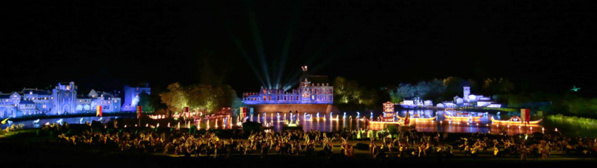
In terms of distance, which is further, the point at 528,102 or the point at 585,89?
the point at 585,89

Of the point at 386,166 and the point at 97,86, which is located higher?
the point at 97,86

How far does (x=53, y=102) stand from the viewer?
61281 millimetres

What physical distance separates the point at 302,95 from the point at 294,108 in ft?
25.6

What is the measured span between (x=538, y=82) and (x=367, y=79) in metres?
35.5

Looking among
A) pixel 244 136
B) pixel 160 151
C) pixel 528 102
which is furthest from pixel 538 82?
pixel 160 151

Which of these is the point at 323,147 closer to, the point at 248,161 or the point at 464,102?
the point at 248,161

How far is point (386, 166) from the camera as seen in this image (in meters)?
19.1

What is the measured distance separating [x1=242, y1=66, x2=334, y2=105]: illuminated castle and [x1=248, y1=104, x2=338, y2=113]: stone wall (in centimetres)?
461

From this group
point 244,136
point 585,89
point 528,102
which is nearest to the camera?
point 244,136

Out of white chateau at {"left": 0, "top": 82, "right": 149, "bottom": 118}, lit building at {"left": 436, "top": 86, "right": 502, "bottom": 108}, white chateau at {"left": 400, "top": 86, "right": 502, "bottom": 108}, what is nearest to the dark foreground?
white chateau at {"left": 0, "top": 82, "right": 149, "bottom": 118}

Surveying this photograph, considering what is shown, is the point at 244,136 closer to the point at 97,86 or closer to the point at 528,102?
the point at 528,102

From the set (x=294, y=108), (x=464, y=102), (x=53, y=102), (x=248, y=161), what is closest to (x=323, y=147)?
(x=248, y=161)

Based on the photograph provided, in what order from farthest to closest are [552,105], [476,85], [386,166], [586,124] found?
[476,85] → [552,105] → [586,124] → [386,166]

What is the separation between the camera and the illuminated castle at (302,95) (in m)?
79.6
